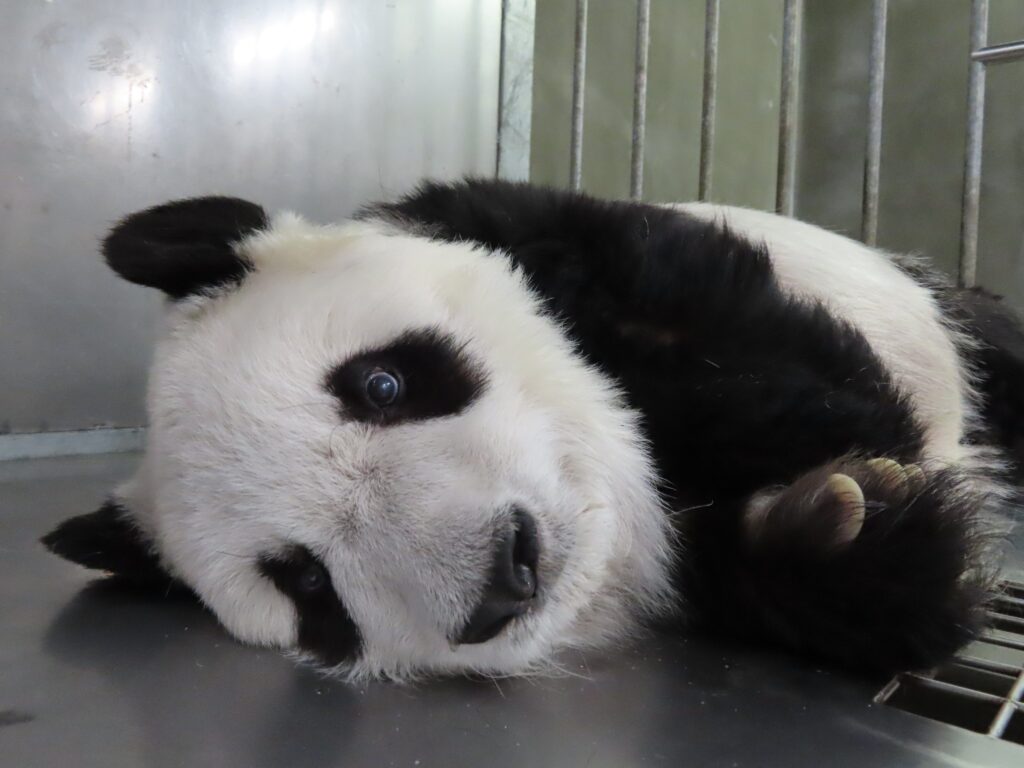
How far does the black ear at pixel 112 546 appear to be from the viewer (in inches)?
46.8

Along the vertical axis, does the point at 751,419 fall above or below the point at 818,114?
below

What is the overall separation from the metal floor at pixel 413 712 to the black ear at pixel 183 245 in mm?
456

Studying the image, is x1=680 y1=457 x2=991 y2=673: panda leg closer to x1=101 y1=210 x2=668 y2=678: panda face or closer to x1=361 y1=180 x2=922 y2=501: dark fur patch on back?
x1=361 y1=180 x2=922 y2=501: dark fur patch on back

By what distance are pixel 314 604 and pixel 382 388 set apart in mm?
270

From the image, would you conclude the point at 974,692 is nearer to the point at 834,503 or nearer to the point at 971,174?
the point at 834,503

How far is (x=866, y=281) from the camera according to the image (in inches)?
61.8

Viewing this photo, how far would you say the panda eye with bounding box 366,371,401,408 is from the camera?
3.39 feet

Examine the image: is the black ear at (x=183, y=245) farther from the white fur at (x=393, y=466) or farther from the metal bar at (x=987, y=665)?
the metal bar at (x=987, y=665)

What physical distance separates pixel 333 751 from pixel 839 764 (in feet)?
1.42

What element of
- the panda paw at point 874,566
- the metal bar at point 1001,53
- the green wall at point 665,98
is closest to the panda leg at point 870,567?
the panda paw at point 874,566

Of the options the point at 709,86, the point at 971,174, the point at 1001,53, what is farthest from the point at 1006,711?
the point at 709,86

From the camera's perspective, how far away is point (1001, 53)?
176 cm

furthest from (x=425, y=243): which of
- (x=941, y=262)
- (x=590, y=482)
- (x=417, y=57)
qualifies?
(x=941, y=262)

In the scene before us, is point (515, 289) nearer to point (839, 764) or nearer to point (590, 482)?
point (590, 482)
